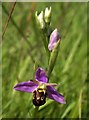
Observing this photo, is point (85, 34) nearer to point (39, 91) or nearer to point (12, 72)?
point (12, 72)

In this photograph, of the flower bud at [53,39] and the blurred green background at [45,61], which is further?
the blurred green background at [45,61]

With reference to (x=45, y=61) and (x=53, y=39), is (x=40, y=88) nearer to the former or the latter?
(x=53, y=39)

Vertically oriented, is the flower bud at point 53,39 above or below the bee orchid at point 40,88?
above

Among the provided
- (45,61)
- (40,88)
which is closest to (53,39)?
(40,88)

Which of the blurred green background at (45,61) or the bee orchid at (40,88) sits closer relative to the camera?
the bee orchid at (40,88)

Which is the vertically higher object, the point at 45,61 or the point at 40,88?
the point at 45,61
